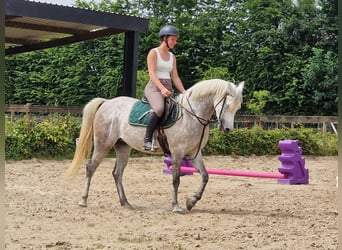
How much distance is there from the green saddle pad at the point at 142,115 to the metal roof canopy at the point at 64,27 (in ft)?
7.16

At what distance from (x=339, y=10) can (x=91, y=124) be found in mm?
3397

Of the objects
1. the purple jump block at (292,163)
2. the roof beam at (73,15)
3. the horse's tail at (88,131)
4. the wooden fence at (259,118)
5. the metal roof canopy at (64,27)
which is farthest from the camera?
the wooden fence at (259,118)

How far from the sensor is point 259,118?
28.9ft

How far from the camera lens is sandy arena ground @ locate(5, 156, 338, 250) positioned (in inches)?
103

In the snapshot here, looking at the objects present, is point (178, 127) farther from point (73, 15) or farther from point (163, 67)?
point (73, 15)

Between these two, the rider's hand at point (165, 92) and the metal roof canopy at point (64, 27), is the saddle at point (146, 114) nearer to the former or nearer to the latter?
the rider's hand at point (165, 92)

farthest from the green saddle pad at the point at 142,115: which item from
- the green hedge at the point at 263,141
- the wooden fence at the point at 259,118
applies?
the green hedge at the point at 263,141

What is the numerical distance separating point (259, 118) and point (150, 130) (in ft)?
17.9

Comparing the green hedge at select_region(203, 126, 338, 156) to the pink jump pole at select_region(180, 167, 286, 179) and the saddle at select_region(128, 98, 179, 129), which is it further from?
the saddle at select_region(128, 98, 179, 129)

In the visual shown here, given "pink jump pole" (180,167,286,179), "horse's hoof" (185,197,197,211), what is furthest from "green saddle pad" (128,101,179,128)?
"pink jump pole" (180,167,286,179)

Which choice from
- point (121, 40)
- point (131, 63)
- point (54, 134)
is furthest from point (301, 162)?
point (121, 40)

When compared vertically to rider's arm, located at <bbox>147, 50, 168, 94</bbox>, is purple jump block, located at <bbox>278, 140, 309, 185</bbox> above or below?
below

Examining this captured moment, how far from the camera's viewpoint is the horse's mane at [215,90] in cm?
339

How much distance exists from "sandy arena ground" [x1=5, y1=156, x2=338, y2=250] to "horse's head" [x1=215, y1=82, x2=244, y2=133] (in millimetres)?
576
